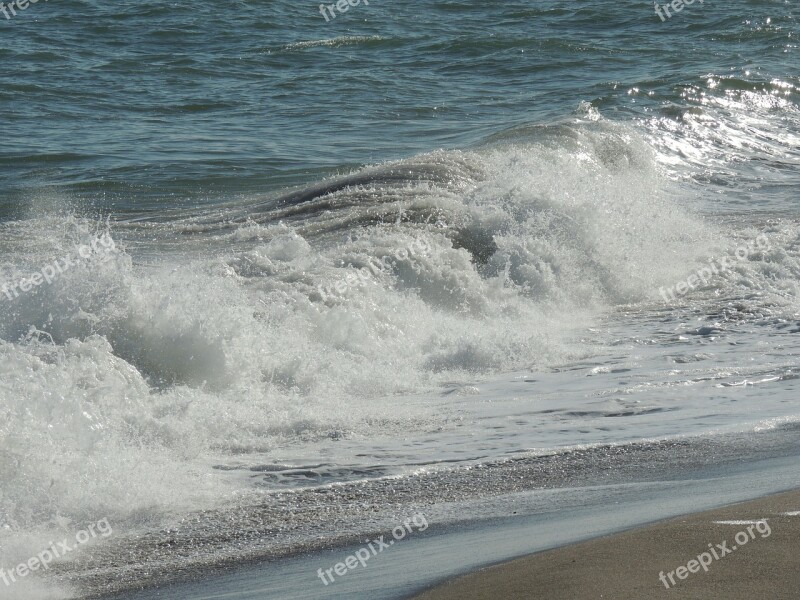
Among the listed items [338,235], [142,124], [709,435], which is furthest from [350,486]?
[142,124]

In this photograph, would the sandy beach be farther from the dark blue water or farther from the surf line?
the surf line

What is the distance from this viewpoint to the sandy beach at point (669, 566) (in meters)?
3.34

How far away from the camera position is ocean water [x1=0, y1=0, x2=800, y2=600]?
184 inches

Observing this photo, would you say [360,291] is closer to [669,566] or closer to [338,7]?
[669,566]

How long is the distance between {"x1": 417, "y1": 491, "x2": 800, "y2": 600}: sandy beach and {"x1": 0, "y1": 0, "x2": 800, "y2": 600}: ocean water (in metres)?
0.72

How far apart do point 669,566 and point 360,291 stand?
4470 millimetres

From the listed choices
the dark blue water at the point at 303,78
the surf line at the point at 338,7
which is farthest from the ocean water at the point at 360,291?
the surf line at the point at 338,7

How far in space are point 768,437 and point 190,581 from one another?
2.95 meters

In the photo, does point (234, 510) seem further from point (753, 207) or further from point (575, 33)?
point (575, 33)

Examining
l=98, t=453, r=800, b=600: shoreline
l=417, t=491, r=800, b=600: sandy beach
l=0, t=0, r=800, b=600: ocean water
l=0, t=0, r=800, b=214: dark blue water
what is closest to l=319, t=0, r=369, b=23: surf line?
l=0, t=0, r=800, b=214: dark blue water

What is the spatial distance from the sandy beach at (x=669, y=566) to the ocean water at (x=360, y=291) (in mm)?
722

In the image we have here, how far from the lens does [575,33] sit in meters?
22.8

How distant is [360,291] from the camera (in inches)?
305

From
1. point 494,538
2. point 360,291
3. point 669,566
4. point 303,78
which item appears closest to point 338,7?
point 303,78
